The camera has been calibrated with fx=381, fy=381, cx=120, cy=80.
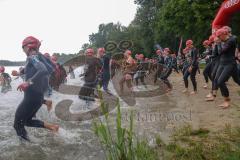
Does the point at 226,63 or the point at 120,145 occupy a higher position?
the point at 226,63

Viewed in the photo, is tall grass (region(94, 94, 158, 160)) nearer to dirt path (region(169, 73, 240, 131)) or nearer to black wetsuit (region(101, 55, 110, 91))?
dirt path (region(169, 73, 240, 131))

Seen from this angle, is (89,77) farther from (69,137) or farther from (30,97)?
(30,97)

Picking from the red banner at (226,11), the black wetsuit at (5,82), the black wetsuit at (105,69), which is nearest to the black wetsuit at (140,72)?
the red banner at (226,11)

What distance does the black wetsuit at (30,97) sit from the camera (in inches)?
244

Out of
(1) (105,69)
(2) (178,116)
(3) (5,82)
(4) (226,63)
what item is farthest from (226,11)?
(3) (5,82)

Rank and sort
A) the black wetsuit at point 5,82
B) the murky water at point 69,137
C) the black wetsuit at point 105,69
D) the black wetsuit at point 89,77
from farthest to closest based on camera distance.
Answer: the black wetsuit at point 5,82 < the black wetsuit at point 105,69 < the black wetsuit at point 89,77 < the murky water at point 69,137

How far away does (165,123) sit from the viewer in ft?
24.5

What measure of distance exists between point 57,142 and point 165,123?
2292 millimetres

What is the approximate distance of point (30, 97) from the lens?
6.29 metres

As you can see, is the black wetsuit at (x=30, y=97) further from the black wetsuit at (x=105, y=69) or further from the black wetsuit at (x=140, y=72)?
the black wetsuit at (x=140, y=72)

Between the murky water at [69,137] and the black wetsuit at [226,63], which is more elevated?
the black wetsuit at [226,63]

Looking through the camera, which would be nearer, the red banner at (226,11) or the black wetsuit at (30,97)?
the black wetsuit at (30,97)

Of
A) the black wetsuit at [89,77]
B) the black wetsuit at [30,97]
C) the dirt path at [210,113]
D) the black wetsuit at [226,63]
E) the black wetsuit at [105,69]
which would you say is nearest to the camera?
the black wetsuit at [30,97]

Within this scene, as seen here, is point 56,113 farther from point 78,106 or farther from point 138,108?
point 138,108
